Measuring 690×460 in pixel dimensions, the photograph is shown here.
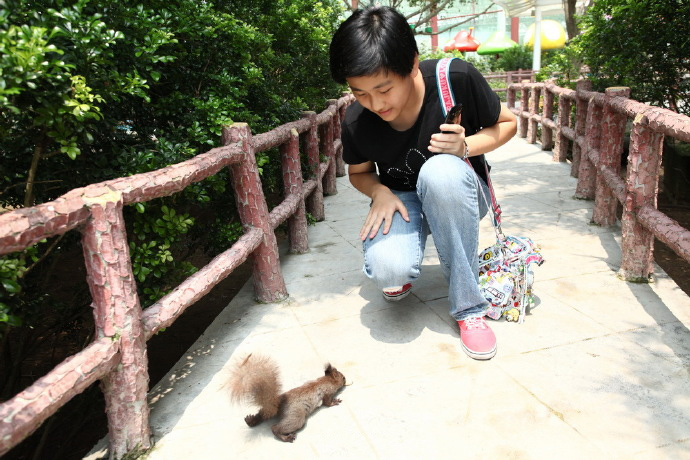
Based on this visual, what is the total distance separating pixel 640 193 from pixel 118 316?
2.49 meters

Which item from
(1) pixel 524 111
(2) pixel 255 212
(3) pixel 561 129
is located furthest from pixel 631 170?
(1) pixel 524 111

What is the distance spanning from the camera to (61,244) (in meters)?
2.53

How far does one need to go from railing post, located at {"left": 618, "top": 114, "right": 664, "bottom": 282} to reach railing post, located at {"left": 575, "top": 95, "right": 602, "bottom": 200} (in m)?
1.37

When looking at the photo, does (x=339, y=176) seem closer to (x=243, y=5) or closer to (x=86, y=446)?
(x=243, y=5)

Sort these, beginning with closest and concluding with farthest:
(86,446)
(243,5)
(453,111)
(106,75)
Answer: (106,75) < (453,111) < (86,446) < (243,5)

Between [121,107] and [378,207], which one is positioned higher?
[121,107]

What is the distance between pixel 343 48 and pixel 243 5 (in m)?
1.96

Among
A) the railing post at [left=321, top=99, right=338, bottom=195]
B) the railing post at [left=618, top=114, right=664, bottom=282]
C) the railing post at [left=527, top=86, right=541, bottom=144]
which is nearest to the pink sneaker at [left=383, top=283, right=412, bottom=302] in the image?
the railing post at [left=618, top=114, right=664, bottom=282]

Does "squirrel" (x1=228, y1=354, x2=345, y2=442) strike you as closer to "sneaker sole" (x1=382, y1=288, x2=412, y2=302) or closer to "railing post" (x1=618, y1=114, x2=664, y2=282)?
"sneaker sole" (x1=382, y1=288, x2=412, y2=302)

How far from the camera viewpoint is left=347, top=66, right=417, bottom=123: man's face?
2.07 meters

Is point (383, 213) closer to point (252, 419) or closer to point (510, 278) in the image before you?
point (510, 278)

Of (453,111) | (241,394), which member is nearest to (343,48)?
(453,111)

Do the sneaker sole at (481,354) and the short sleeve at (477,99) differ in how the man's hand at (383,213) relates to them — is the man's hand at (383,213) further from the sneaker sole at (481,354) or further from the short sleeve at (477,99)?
the sneaker sole at (481,354)

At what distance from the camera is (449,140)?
7.22 ft
